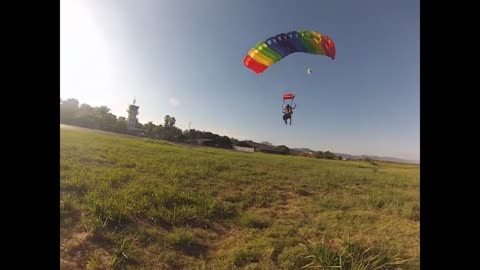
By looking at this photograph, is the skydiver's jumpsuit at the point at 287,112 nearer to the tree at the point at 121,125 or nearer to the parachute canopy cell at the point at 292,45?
the parachute canopy cell at the point at 292,45

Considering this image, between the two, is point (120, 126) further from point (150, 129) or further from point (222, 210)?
point (222, 210)

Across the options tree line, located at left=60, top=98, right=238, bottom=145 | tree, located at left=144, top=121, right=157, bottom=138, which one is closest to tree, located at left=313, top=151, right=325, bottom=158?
tree line, located at left=60, top=98, right=238, bottom=145

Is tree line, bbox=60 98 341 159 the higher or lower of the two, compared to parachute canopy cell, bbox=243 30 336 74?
lower

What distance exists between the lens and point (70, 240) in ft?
11.1

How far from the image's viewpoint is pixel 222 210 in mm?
4188

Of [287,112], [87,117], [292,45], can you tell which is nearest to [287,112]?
[287,112]

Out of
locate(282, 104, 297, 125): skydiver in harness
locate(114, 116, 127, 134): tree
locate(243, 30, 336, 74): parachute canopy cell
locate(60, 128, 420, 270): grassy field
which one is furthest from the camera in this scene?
locate(114, 116, 127, 134): tree

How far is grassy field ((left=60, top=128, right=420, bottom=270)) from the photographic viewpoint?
3.40 meters

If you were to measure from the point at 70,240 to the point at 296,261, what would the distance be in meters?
2.53

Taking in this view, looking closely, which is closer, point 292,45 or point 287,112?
point 292,45

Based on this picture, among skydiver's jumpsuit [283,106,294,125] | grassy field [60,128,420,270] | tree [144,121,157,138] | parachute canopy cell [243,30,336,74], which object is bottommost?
grassy field [60,128,420,270]

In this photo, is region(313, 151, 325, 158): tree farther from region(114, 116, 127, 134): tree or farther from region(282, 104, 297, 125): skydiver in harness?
region(114, 116, 127, 134): tree

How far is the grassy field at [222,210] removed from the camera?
11.2 ft
